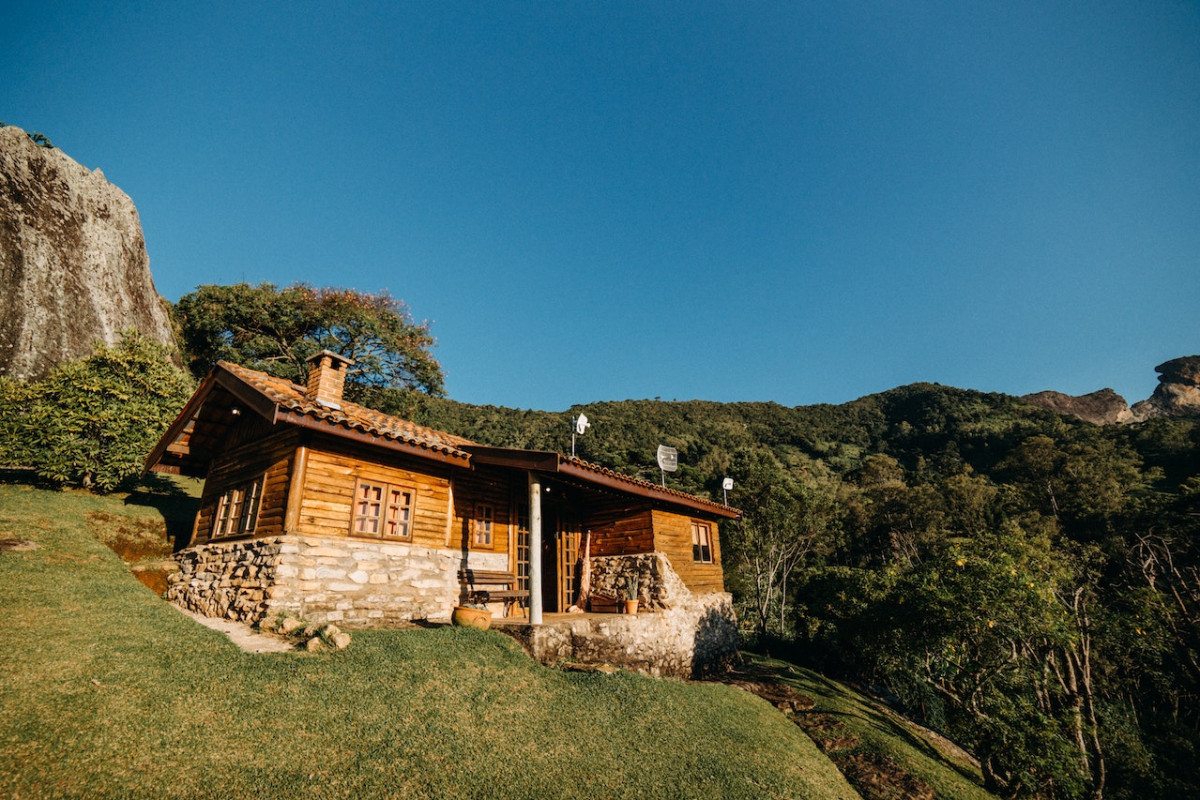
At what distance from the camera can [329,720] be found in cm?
558

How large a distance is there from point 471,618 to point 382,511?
2.86 meters

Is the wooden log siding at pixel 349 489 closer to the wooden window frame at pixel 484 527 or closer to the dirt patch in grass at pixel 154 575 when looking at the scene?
the wooden window frame at pixel 484 527

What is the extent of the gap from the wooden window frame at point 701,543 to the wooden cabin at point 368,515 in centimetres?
141

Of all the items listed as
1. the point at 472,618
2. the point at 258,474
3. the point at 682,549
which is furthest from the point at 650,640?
the point at 258,474

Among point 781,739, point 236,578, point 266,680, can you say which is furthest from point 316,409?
point 781,739

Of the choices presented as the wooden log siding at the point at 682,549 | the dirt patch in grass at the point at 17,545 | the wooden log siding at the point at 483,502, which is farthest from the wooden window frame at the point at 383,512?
the wooden log siding at the point at 682,549

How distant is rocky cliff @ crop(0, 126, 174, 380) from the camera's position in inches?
851

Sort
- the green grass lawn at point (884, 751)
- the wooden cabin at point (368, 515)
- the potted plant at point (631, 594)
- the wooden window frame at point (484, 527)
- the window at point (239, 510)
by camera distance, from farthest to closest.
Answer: the potted plant at point (631, 594)
the wooden window frame at point (484, 527)
the window at point (239, 510)
the wooden cabin at point (368, 515)
the green grass lawn at point (884, 751)

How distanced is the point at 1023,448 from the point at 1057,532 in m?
16.3

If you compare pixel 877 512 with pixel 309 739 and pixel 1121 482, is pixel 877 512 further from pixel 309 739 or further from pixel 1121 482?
pixel 309 739

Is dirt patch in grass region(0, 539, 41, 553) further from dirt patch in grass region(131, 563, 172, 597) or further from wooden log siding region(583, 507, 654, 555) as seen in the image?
wooden log siding region(583, 507, 654, 555)

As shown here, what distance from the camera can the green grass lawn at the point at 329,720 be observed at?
4461mm

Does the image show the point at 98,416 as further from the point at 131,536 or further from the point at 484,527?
the point at 484,527

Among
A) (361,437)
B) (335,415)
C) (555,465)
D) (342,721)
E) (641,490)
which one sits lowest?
(342,721)
